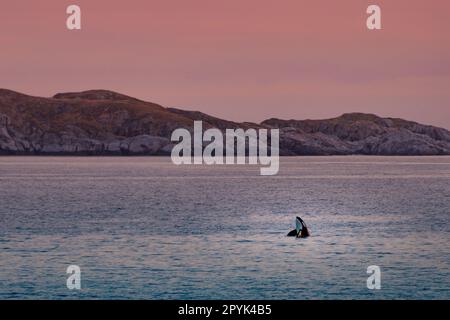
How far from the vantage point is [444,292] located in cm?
4253

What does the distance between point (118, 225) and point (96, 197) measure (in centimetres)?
5023

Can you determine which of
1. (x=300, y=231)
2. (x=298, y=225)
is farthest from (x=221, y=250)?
(x=300, y=231)

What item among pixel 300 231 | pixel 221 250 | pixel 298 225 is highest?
pixel 298 225

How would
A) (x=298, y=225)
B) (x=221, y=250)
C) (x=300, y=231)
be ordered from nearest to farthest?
1. (x=221, y=250)
2. (x=298, y=225)
3. (x=300, y=231)

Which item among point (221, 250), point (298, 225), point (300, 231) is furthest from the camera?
point (300, 231)

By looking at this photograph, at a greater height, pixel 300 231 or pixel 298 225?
pixel 298 225

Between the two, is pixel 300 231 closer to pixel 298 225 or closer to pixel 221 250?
pixel 298 225

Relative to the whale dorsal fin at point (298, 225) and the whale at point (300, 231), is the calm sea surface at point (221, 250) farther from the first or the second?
the whale dorsal fin at point (298, 225)

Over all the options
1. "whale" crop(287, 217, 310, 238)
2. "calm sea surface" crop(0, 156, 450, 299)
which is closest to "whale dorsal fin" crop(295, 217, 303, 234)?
"whale" crop(287, 217, 310, 238)

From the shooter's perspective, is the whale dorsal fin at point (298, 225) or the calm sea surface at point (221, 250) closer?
the calm sea surface at point (221, 250)

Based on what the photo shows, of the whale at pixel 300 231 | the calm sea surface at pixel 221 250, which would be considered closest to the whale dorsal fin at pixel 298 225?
the whale at pixel 300 231

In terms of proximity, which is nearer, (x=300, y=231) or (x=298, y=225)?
(x=298, y=225)
